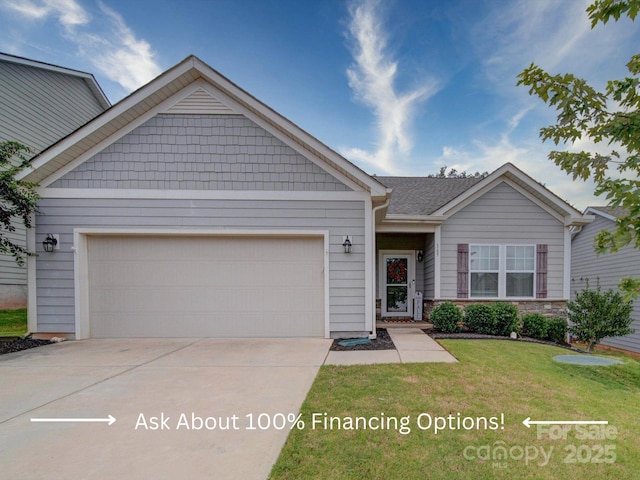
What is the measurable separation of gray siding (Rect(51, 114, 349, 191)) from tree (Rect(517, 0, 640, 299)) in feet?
13.2

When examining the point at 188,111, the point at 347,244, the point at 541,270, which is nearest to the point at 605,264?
the point at 541,270

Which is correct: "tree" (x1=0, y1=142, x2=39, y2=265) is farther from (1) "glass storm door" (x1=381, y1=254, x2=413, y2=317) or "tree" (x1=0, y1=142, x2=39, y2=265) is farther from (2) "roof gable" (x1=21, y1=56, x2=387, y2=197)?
(1) "glass storm door" (x1=381, y1=254, x2=413, y2=317)

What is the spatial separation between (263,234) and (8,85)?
35.2 ft

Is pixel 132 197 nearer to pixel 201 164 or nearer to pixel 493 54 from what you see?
pixel 201 164

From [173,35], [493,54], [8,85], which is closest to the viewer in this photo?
[173,35]

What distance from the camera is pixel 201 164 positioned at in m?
6.30

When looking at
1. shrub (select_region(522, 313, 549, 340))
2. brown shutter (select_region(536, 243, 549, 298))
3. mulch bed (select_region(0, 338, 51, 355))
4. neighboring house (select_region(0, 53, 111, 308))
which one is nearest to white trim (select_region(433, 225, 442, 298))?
shrub (select_region(522, 313, 549, 340))

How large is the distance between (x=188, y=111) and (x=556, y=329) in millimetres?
10078

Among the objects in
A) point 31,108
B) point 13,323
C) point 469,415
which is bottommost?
point 13,323

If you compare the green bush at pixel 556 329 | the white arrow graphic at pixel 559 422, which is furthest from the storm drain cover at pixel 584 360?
the white arrow graphic at pixel 559 422

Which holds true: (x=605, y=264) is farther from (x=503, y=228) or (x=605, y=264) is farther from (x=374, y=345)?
(x=374, y=345)

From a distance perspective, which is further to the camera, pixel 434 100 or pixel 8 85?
pixel 434 100

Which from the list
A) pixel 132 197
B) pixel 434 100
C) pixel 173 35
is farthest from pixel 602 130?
pixel 434 100

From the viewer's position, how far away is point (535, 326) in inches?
286
